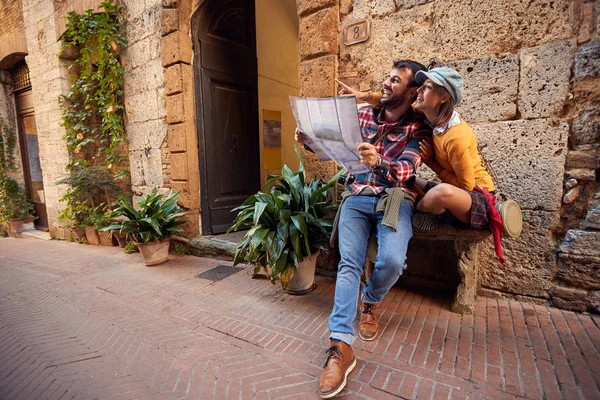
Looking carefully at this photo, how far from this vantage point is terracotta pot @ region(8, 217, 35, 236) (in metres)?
7.16

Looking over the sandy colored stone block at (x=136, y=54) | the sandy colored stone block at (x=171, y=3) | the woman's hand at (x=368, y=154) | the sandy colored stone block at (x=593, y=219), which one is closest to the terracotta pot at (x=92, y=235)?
the sandy colored stone block at (x=136, y=54)

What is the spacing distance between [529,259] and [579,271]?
0.29m

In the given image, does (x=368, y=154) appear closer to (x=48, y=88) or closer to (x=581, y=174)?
(x=581, y=174)

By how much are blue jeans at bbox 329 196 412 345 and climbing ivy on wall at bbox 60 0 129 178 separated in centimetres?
446

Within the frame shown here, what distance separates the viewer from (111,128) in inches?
198

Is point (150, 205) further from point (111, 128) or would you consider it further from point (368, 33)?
point (368, 33)

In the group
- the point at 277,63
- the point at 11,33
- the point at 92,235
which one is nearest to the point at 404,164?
the point at 277,63

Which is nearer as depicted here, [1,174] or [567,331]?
[567,331]

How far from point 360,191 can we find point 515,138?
1.32m

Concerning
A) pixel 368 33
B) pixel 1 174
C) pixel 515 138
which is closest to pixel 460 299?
pixel 515 138

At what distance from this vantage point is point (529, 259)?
90.0 inches

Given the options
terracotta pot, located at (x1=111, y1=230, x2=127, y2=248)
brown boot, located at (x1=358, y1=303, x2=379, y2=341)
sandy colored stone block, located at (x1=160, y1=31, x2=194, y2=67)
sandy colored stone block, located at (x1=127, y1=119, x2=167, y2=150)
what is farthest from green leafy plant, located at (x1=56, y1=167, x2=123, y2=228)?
brown boot, located at (x1=358, y1=303, x2=379, y2=341)

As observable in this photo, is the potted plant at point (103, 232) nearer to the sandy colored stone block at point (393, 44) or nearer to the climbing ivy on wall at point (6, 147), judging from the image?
the climbing ivy on wall at point (6, 147)

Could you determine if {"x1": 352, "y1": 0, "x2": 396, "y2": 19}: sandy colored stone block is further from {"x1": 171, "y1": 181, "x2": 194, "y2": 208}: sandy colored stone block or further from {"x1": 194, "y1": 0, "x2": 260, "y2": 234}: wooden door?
{"x1": 171, "y1": 181, "x2": 194, "y2": 208}: sandy colored stone block
